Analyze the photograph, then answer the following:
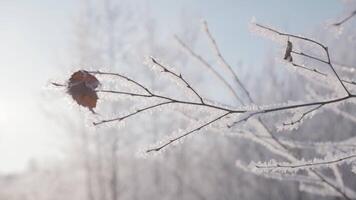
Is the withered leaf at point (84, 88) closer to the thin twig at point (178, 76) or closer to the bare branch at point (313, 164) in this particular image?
the thin twig at point (178, 76)

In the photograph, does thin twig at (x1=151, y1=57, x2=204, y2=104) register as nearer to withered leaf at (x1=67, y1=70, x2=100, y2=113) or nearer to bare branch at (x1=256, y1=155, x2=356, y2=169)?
withered leaf at (x1=67, y1=70, x2=100, y2=113)

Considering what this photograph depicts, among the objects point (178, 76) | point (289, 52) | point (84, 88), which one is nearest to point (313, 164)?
point (289, 52)

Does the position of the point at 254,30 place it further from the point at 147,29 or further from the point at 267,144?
the point at 147,29

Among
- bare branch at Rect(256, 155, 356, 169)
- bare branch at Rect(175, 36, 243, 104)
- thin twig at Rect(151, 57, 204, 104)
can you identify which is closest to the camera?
thin twig at Rect(151, 57, 204, 104)

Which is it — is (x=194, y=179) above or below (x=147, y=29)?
below

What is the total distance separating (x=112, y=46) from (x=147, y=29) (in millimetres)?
1839

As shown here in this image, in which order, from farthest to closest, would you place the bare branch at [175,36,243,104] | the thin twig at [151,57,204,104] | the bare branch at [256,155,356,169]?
the bare branch at [175,36,243,104] < the bare branch at [256,155,356,169] < the thin twig at [151,57,204,104]

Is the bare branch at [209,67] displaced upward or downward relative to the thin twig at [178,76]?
upward

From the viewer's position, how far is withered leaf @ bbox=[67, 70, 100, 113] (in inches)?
44.7

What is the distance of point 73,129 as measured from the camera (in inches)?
452

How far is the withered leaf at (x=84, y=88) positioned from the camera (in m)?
1.13

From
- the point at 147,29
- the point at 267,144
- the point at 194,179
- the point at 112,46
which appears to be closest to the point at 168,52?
the point at 147,29

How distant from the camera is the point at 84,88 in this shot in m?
1.16

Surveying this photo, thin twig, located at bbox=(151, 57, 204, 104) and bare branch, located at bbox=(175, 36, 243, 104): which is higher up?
bare branch, located at bbox=(175, 36, 243, 104)
